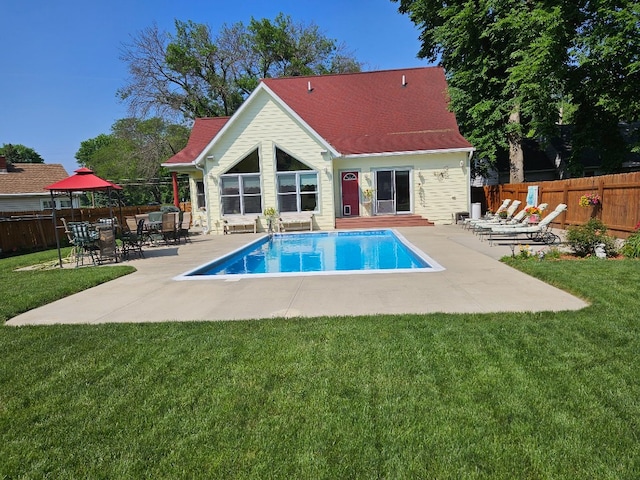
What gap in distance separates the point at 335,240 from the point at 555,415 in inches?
510

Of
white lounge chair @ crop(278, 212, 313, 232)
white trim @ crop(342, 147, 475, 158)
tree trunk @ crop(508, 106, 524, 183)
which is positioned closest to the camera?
white trim @ crop(342, 147, 475, 158)

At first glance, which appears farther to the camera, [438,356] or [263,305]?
[263,305]

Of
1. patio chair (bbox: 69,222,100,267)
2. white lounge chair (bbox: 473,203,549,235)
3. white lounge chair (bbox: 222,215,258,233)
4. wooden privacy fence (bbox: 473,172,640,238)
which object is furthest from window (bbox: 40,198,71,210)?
wooden privacy fence (bbox: 473,172,640,238)

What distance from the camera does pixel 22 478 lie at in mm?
2291

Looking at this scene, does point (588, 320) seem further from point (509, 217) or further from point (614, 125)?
point (614, 125)

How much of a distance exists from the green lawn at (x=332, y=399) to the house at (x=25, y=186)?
2755cm

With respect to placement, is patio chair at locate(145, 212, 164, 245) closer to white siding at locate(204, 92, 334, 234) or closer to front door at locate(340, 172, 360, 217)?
white siding at locate(204, 92, 334, 234)

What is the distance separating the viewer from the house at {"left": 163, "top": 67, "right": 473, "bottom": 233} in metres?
17.9

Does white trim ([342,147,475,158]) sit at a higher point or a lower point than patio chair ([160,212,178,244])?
higher

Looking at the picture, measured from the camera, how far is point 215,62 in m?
31.8

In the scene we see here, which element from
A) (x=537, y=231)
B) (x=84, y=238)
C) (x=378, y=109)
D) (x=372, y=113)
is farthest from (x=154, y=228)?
(x=378, y=109)

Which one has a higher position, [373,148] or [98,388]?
[373,148]

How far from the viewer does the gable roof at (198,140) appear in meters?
19.3

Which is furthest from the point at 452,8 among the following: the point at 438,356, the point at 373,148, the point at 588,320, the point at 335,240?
the point at 438,356
